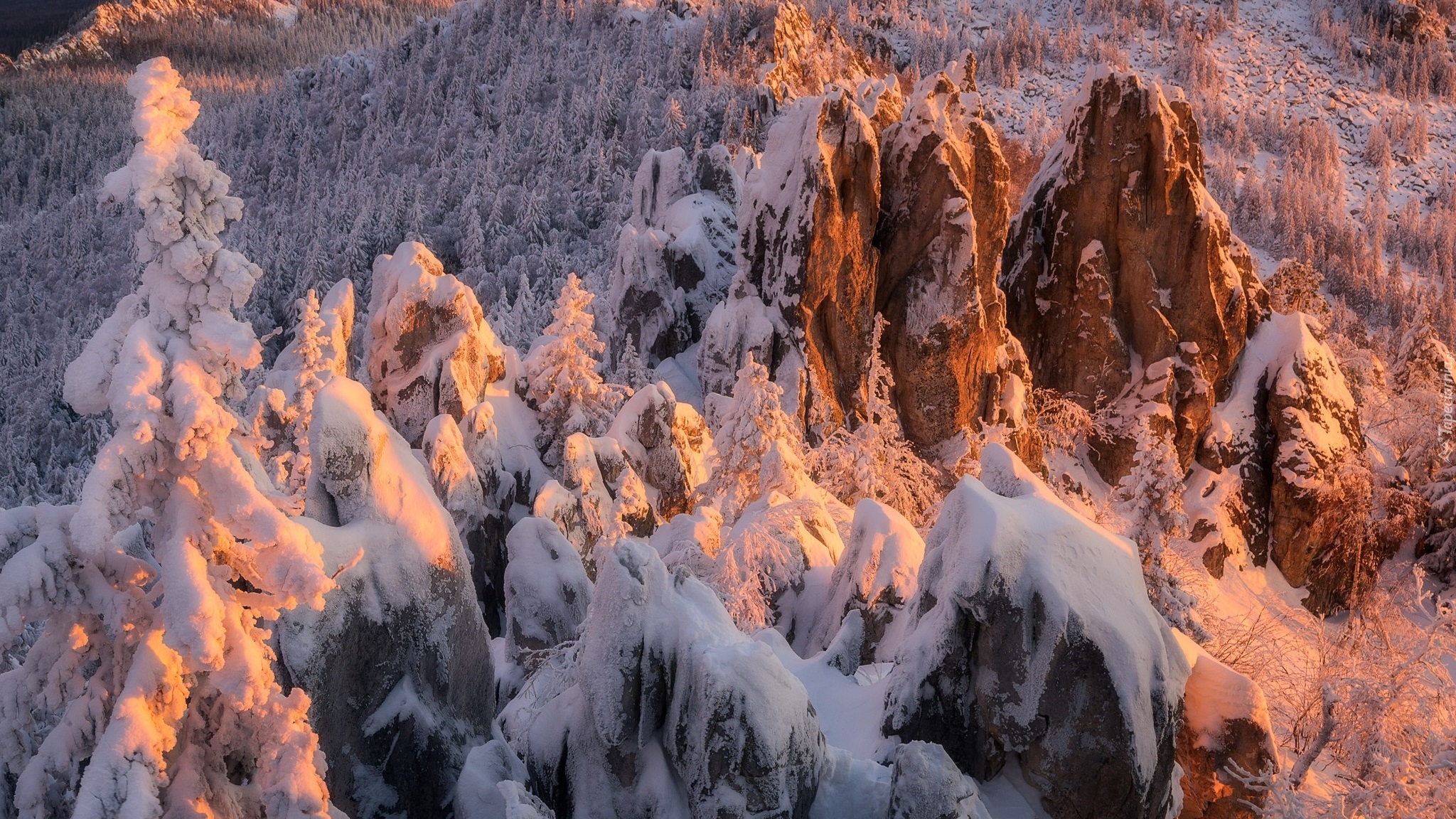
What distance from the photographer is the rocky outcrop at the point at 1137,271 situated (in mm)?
29594

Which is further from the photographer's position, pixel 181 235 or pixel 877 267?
pixel 877 267

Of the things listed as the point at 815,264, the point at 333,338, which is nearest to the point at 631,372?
the point at 815,264

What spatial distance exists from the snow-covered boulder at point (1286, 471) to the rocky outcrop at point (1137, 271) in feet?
3.09

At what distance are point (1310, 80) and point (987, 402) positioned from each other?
17333 cm

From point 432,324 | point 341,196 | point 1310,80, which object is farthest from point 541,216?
point 1310,80

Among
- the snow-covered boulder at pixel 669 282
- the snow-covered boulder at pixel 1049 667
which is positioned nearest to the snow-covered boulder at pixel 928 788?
the snow-covered boulder at pixel 1049 667

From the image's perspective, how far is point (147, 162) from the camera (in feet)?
22.2

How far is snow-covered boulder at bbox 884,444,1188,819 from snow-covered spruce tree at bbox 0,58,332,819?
6.46 meters

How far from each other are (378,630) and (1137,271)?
27961mm

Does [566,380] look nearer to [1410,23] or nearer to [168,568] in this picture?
[168,568]

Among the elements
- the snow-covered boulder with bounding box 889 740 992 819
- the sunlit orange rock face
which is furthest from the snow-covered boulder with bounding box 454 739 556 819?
the sunlit orange rock face

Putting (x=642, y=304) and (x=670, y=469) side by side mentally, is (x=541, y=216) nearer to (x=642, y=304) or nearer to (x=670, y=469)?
(x=642, y=304)

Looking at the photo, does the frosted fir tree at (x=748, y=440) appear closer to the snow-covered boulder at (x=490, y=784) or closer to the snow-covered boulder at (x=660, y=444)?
the snow-covered boulder at (x=660, y=444)

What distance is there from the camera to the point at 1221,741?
34.3 feet
